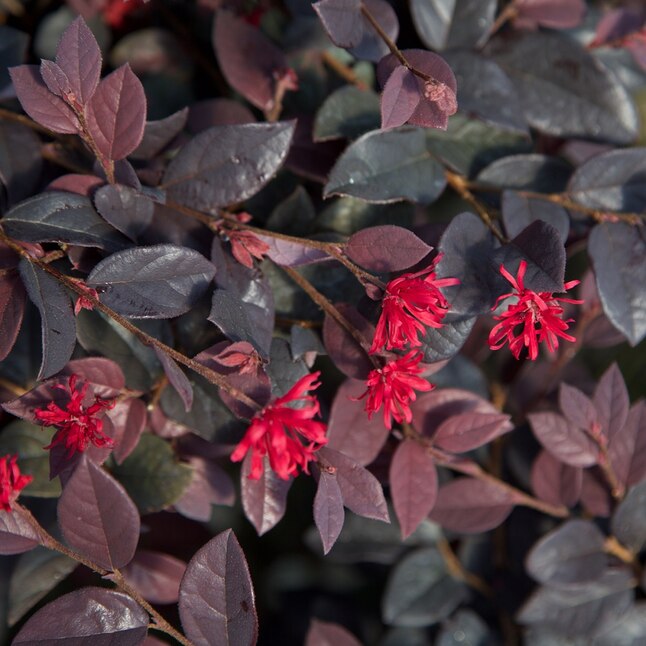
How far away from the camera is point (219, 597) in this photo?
26.9 inches

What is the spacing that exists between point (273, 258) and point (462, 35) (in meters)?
0.45

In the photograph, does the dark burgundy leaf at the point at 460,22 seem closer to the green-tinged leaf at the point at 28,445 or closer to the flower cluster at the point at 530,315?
the flower cluster at the point at 530,315

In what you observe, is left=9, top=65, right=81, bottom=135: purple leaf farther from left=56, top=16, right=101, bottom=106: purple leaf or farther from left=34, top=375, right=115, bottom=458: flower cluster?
left=34, top=375, right=115, bottom=458: flower cluster

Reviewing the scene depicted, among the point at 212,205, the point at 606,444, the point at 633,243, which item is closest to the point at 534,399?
the point at 606,444

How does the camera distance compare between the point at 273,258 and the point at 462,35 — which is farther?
the point at 462,35

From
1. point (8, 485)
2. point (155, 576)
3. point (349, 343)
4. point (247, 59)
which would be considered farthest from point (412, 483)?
point (247, 59)

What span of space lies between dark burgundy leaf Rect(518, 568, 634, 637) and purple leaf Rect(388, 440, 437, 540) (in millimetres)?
254

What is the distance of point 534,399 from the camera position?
40.5 inches

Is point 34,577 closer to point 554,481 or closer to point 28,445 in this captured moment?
point 28,445

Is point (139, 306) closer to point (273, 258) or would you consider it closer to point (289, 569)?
point (273, 258)

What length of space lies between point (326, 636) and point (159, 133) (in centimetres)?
64

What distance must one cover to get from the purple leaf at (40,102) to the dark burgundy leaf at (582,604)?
0.80 metres

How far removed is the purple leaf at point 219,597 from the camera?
0.67 m

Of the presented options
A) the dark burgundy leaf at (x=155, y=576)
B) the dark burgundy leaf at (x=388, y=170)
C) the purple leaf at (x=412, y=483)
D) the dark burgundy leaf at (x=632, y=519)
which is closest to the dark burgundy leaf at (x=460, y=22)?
the dark burgundy leaf at (x=388, y=170)
